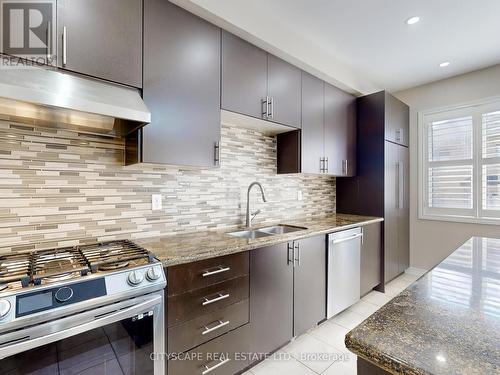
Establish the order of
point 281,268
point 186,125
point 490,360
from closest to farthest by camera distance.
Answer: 1. point 490,360
2. point 186,125
3. point 281,268

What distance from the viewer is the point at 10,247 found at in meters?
1.32

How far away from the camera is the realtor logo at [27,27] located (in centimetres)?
111

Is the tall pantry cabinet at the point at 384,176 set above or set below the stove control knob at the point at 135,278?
above

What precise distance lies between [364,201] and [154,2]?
2950mm

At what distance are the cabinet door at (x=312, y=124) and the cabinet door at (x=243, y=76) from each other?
0.59m

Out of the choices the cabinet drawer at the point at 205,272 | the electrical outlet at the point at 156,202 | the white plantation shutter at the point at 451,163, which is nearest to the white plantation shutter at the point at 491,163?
the white plantation shutter at the point at 451,163

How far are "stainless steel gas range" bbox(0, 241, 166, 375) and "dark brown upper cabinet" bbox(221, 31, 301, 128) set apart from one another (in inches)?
51.2

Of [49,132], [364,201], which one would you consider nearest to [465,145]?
[364,201]

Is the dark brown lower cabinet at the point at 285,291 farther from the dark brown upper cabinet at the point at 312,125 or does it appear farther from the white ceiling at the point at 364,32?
the white ceiling at the point at 364,32

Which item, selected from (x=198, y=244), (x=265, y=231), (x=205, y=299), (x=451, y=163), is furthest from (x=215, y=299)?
(x=451, y=163)

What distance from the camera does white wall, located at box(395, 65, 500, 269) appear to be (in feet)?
10.1

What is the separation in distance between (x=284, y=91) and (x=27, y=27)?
1.76m

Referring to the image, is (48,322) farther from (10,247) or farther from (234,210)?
(234,210)

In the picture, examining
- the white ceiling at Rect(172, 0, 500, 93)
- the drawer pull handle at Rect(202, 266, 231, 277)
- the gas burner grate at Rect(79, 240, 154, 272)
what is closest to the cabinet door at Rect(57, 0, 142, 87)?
the white ceiling at Rect(172, 0, 500, 93)
